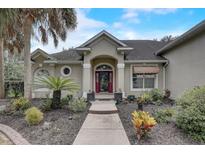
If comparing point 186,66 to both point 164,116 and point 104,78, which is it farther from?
point 104,78

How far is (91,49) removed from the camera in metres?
18.1

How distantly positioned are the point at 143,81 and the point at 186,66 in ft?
17.8

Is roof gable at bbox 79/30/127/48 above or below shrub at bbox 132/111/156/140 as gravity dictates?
above

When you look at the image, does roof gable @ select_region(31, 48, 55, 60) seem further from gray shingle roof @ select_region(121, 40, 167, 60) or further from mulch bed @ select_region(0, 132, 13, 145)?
mulch bed @ select_region(0, 132, 13, 145)

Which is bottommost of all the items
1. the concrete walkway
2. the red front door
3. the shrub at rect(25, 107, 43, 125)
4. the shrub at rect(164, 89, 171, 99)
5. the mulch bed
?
the mulch bed

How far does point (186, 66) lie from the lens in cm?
1479

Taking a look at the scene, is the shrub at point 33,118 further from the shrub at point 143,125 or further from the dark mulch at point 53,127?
the shrub at point 143,125

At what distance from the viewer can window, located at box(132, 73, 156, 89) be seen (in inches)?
774

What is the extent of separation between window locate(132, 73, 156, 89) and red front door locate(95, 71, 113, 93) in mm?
2362

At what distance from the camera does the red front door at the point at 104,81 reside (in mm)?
20922

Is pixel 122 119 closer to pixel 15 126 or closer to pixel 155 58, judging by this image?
pixel 15 126

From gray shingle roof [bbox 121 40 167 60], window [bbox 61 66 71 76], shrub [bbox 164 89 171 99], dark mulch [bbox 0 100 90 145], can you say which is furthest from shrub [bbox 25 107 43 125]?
shrub [bbox 164 89 171 99]

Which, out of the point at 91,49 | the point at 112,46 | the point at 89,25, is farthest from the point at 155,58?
the point at 89,25

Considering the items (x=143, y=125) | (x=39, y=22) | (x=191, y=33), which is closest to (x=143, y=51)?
(x=191, y=33)
